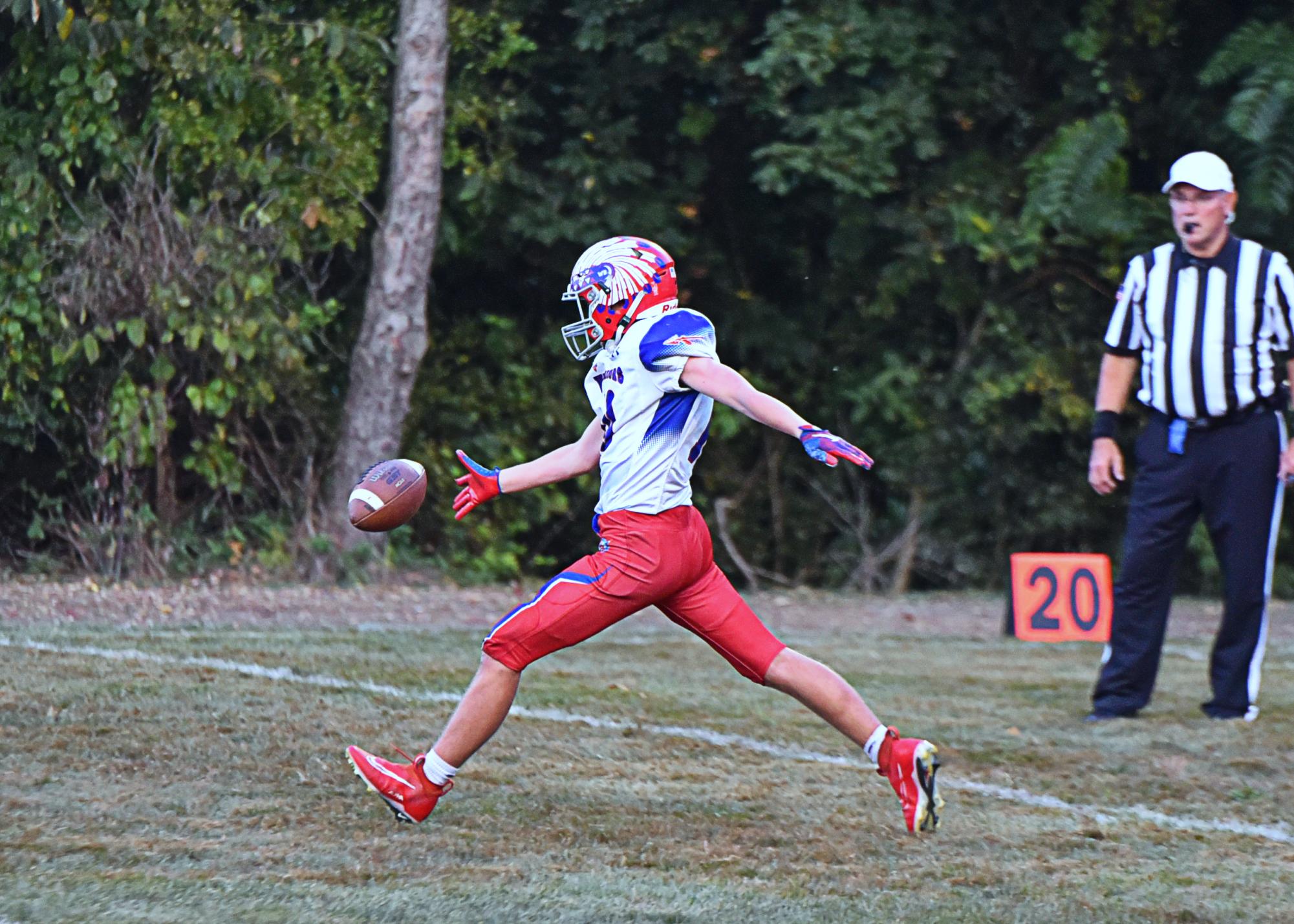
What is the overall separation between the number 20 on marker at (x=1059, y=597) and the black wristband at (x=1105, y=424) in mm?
3285

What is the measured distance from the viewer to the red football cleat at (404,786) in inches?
194

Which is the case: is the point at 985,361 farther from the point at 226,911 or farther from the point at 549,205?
the point at 226,911

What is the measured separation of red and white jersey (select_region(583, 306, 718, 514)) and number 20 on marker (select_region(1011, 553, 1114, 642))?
6230 millimetres

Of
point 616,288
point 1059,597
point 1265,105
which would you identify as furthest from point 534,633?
point 1265,105

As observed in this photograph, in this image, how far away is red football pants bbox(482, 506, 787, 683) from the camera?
498 cm

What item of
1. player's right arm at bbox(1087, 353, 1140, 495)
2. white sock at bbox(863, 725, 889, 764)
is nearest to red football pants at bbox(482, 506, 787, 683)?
white sock at bbox(863, 725, 889, 764)

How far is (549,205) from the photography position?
49.9 ft

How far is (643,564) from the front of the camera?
5.02m

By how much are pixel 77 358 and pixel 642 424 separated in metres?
8.87

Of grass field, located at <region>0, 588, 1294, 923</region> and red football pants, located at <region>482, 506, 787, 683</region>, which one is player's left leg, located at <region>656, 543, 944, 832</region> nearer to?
red football pants, located at <region>482, 506, 787, 683</region>

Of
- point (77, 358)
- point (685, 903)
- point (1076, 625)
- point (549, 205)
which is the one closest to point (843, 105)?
point (549, 205)

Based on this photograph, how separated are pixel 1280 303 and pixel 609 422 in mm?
3502

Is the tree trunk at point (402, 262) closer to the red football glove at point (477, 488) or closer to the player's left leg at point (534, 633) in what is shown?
the red football glove at point (477, 488)

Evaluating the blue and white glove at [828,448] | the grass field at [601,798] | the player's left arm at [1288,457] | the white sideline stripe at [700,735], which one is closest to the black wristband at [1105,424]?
the player's left arm at [1288,457]
